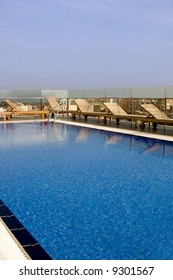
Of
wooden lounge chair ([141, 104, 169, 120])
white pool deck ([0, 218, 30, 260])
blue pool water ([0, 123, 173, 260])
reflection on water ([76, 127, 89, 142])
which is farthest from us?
wooden lounge chair ([141, 104, 169, 120])

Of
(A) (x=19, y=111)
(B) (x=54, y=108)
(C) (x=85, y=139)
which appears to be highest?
(B) (x=54, y=108)

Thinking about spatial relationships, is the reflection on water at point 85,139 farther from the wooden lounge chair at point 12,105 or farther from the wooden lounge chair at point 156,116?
the wooden lounge chair at point 12,105

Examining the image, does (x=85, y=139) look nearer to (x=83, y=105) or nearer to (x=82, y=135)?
(x=82, y=135)

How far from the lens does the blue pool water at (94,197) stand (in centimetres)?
297

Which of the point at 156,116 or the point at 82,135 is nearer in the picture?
the point at 82,135

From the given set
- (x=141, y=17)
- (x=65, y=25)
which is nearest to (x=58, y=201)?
(x=141, y=17)

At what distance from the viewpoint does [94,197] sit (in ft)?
13.8

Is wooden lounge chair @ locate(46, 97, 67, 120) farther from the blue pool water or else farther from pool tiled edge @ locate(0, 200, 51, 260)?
pool tiled edge @ locate(0, 200, 51, 260)

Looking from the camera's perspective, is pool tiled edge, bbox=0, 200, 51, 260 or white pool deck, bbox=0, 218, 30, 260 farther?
pool tiled edge, bbox=0, 200, 51, 260

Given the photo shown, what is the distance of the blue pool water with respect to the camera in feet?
9.73

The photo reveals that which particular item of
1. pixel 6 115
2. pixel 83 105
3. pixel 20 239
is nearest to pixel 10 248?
pixel 20 239

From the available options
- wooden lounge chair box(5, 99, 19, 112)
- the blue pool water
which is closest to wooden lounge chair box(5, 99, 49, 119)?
wooden lounge chair box(5, 99, 19, 112)

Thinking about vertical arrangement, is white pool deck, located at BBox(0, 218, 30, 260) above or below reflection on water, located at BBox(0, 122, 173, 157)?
below
